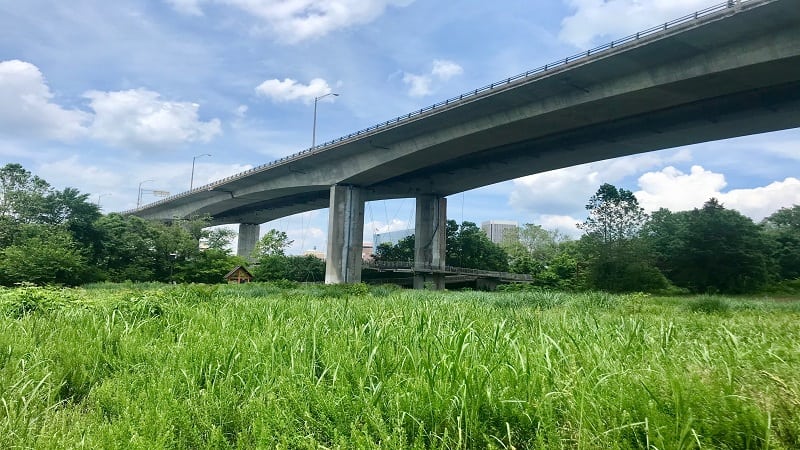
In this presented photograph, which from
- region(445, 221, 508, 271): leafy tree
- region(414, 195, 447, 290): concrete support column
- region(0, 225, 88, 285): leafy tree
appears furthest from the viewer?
region(445, 221, 508, 271): leafy tree

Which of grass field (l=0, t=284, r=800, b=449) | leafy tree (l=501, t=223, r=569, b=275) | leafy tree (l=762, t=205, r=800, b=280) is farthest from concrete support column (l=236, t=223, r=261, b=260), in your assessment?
grass field (l=0, t=284, r=800, b=449)

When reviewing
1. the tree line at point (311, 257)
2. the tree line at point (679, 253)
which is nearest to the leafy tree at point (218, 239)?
the tree line at point (311, 257)

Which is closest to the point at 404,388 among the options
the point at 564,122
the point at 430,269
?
the point at 564,122

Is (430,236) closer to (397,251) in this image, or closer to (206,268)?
(397,251)

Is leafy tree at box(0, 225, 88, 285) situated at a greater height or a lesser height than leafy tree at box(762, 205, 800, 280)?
lesser

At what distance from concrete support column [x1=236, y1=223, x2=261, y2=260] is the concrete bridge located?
2148cm

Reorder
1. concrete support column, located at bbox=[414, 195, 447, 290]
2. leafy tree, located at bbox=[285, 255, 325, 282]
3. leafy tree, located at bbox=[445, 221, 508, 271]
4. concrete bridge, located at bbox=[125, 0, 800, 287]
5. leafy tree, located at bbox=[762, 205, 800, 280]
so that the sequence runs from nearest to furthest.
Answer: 1. concrete bridge, located at bbox=[125, 0, 800, 287]
2. leafy tree, located at bbox=[762, 205, 800, 280]
3. concrete support column, located at bbox=[414, 195, 447, 290]
4. leafy tree, located at bbox=[285, 255, 325, 282]
5. leafy tree, located at bbox=[445, 221, 508, 271]

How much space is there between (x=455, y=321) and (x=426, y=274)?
46.9m

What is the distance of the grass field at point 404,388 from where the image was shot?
268cm

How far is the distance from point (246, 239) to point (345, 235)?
119ft

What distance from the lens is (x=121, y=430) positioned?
3.14 meters

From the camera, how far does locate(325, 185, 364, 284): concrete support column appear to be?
148 feet

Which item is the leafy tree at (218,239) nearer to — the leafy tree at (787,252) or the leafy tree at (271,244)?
the leafy tree at (271,244)

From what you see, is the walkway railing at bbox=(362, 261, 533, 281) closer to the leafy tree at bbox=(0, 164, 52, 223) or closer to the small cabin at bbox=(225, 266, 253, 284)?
the small cabin at bbox=(225, 266, 253, 284)
